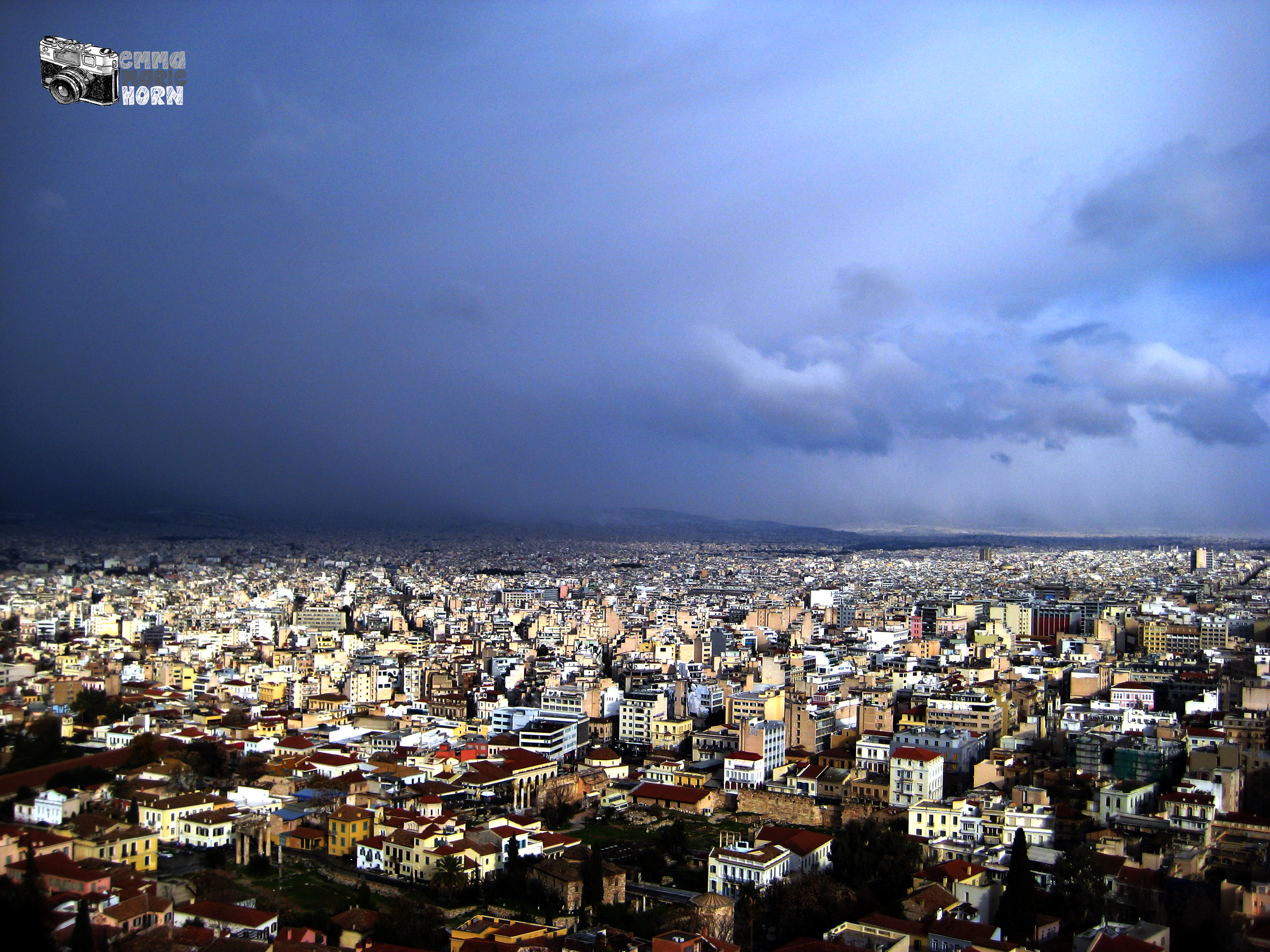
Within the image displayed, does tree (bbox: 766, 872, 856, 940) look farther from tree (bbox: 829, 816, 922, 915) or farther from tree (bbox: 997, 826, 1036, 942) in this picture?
tree (bbox: 997, 826, 1036, 942)

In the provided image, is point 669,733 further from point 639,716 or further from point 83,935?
point 83,935

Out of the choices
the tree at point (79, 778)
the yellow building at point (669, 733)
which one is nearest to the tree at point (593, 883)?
the tree at point (79, 778)

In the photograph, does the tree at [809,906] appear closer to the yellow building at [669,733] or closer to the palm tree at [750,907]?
the palm tree at [750,907]

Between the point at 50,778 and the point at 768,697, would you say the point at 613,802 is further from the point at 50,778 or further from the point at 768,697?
the point at 50,778

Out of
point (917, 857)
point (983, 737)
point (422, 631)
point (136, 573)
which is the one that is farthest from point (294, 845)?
point (136, 573)

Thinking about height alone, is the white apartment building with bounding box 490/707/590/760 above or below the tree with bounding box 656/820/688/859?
above

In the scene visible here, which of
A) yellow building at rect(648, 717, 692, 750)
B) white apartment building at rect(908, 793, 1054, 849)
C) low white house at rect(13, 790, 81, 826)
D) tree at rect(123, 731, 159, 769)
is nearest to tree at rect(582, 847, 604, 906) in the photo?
white apartment building at rect(908, 793, 1054, 849)

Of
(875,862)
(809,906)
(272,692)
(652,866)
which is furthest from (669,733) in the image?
(809,906)

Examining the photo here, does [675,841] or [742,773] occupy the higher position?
[742,773]
